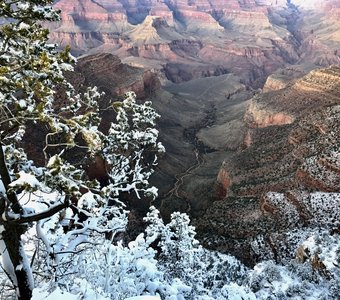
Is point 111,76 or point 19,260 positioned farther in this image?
point 111,76

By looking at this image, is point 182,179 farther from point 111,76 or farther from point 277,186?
point 111,76

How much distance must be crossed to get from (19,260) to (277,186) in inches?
1039

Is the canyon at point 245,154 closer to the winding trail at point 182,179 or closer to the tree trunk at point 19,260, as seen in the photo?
the winding trail at point 182,179

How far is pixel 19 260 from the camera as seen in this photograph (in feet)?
28.6

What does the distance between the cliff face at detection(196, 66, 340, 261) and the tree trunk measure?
711 inches

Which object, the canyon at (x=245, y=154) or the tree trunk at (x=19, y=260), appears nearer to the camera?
the tree trunk at (x=19, y=260)

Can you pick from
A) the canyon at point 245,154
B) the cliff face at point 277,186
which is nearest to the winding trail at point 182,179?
the canyon at point 245,154

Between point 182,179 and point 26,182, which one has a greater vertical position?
point 182,179

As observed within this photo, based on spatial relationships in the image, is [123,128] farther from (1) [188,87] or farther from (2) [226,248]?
(1) [188,87]

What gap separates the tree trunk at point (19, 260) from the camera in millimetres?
8516

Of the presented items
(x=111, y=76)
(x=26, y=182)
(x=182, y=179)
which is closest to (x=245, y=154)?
(x=182, y=179)

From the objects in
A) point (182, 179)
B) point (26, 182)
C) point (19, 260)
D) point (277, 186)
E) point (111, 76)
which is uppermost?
point (111, 76)

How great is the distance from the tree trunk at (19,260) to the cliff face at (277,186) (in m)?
18.1

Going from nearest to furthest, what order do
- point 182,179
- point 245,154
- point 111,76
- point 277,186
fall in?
point 277,186
point 245,154
point 182,179
point 111,76
